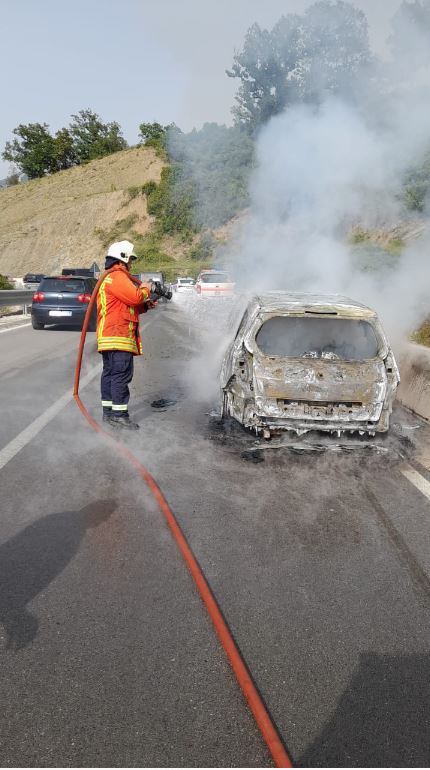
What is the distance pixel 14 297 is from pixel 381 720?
2233 cm

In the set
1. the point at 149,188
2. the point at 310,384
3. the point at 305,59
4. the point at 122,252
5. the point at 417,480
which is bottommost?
the point at 417,480

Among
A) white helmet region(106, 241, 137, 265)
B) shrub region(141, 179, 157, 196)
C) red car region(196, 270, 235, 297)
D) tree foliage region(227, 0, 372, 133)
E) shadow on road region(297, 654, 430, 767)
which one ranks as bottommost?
red car region(196, 270, 235, 297)

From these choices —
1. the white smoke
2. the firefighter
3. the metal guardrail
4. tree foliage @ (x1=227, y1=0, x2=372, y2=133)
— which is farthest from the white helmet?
the metal guardrail

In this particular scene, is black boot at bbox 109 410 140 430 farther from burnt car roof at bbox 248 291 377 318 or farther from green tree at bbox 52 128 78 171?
green tree at bbox 52 128 78 171

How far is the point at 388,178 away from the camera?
14.8 meters

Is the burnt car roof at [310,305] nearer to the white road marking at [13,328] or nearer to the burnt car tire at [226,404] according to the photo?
the burnt car tire at [226,404]

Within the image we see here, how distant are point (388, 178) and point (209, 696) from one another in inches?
564

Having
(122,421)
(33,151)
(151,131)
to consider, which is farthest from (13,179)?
(122,421)

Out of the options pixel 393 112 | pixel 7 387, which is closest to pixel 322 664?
pixel 7 387

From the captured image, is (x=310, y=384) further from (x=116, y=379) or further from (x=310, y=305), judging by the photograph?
(x=116, y=379)

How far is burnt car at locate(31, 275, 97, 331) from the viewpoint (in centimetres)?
1795

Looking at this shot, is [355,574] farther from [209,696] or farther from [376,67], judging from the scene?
[376,67]

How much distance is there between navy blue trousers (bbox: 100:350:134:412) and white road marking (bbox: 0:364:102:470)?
0.74m

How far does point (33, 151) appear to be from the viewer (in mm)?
110125
